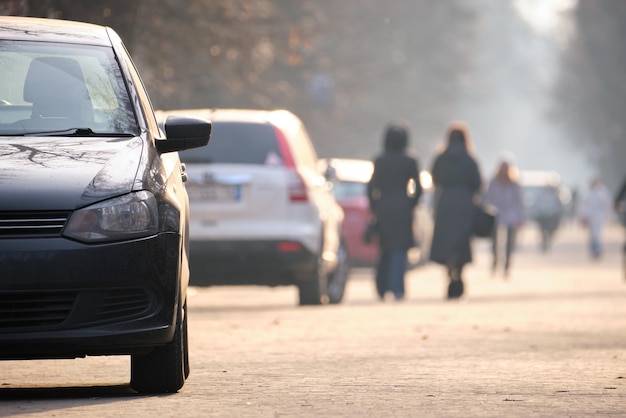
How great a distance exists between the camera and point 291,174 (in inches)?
643

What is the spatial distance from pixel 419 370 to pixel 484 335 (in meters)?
3.17

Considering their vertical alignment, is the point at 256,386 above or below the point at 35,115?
below

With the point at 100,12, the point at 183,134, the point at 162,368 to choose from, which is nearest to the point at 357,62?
the point at 100,12

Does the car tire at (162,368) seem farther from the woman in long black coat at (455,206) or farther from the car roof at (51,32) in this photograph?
the woman in long black coat at (455,206)

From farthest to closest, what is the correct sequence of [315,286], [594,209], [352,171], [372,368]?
[594,209]
[352,171]
[315,286]
[372,368]

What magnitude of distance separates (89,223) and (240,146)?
28.4 ft

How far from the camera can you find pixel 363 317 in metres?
15.4

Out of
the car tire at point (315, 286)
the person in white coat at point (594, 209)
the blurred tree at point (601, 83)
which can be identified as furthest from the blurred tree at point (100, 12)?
the blurred tree at point (601, 83)

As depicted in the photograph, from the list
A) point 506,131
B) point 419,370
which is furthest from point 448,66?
point 506,131

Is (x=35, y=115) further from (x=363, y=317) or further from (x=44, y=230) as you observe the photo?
(x=363, y=317)

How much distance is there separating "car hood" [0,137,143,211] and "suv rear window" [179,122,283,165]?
25.8 ft

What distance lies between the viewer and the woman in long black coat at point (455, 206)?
20031 millimetres

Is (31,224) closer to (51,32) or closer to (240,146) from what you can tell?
(51,32)

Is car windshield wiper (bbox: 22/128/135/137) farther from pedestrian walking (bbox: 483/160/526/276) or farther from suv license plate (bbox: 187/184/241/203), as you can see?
pedestrian walking (bbox: 483/160/526/276)
